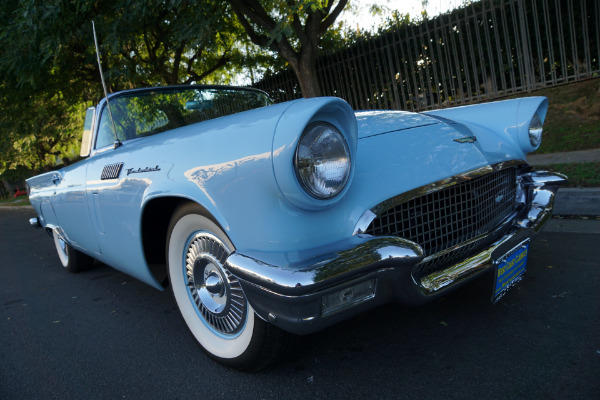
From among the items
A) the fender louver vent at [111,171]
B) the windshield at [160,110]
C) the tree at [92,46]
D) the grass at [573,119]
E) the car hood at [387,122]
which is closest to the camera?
Answer: the car hood at [387,122]

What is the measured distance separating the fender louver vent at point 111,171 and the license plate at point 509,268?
196 cm

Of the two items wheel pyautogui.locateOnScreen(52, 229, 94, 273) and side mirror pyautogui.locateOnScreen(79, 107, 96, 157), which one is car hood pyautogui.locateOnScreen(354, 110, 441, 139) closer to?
side mirror pyautogui.locateOnScreen(79, 107, 96, 157)

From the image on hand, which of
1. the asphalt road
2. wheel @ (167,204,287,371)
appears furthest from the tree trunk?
wheel @ (167,204,287,371)

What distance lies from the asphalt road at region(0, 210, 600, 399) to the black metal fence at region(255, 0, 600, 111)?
16.8 feet

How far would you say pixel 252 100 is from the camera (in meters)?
3.37

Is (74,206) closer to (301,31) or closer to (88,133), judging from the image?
(88,133)

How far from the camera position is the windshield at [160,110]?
2799 mm

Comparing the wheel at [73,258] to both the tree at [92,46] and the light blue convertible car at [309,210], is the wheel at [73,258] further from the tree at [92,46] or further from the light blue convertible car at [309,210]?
the tree at [92,46]

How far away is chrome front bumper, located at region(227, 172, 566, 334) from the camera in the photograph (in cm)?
138

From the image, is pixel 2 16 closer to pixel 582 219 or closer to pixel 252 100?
pixel 252 100

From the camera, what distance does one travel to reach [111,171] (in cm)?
241

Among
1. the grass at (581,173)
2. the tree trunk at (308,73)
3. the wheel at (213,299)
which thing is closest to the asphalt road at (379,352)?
the wheel at (213,299)

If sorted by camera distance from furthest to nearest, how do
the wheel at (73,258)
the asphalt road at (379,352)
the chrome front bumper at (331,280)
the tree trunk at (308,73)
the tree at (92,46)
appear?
the tree trunk at (308,73) < the tree at (92,46) < the wheel at (73,258) < the asphalt road at (379,352) < the chrome front bumper at (331,280)

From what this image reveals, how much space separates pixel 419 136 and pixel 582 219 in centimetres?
266
